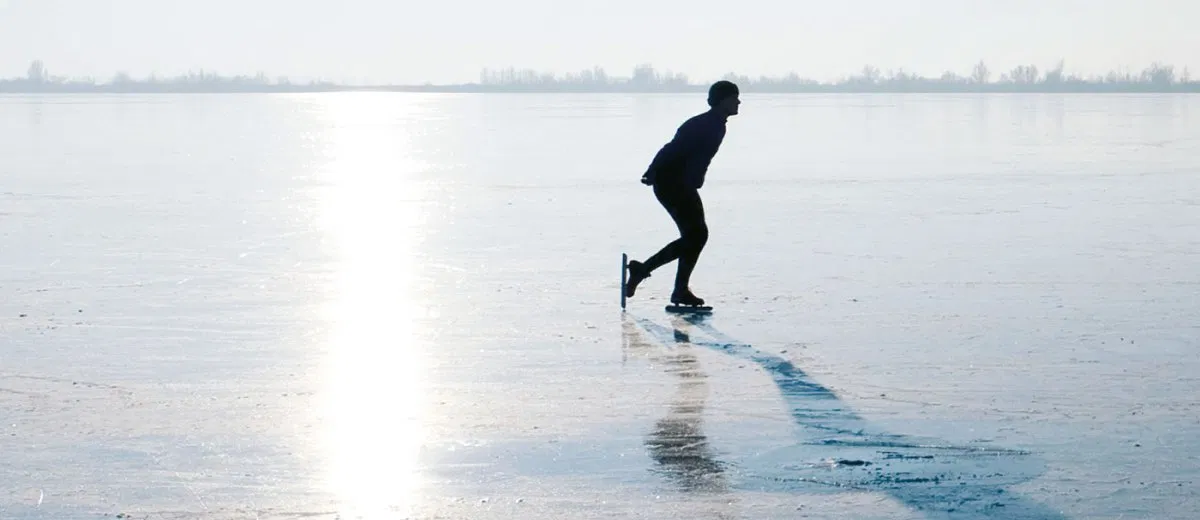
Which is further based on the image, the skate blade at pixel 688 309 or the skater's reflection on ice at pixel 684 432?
the skate blade at pixel 688 309

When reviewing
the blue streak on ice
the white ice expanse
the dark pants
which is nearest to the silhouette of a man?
the dark pants

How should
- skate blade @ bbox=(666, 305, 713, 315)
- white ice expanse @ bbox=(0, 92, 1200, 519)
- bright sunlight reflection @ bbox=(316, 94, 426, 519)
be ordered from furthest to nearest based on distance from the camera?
skate blade @ bbox=(666, 305, 713, 315) < bright sunlight reflection @ bbox=(316, 94, 426, 519) < white ice expanse @ bbox=(0, 92, 1200, 519)

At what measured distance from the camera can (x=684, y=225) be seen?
30.2ft

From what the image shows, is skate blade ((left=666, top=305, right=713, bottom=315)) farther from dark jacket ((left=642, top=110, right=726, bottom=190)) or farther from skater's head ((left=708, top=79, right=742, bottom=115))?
skater's head ((left=708, top=79, right=742, bottom=115))

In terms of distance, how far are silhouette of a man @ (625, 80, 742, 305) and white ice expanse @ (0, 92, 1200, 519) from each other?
0.87 ft

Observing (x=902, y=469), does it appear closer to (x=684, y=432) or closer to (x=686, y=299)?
(x=684, y=432)

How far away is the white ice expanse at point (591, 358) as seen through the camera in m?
5.00

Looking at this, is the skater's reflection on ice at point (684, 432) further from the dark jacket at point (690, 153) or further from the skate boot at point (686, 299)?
the dark jacket at point (690, 153)

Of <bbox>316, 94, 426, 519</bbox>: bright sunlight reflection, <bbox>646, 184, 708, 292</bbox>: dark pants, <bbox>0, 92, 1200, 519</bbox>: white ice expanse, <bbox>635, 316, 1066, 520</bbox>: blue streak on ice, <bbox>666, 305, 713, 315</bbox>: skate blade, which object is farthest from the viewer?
<bbox>646, 184, 708, 292</bbox>: dark pants

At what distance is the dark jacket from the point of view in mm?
9039

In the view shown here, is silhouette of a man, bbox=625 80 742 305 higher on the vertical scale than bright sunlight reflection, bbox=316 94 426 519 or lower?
higher

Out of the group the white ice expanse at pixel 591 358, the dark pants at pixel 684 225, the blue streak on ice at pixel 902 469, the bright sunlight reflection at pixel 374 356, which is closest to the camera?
the blue streak on ice at pixel 902 469

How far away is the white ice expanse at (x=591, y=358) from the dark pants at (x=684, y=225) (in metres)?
0.38

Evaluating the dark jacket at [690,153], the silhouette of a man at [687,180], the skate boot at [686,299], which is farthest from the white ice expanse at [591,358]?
the dark jacket at [690,153]
